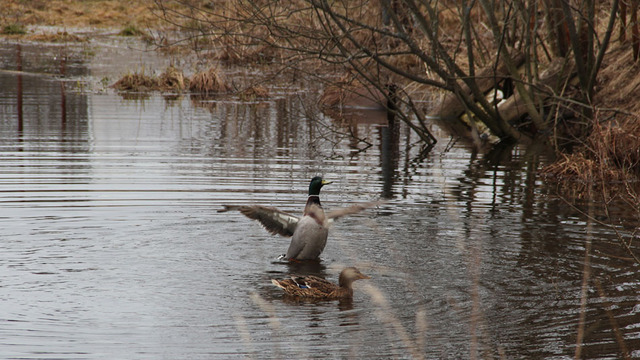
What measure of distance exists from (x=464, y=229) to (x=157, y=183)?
15.8 ft

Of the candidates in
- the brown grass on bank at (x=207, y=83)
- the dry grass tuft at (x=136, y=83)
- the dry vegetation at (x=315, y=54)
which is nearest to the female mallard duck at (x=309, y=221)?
the dry vegetation at (x=315, y=54)

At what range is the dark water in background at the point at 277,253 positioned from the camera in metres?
6.29

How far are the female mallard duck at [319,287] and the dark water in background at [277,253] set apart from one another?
111 mm

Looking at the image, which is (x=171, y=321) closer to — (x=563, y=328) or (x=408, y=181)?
(x=563, y=328)

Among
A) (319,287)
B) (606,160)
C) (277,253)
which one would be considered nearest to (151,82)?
(606,160)

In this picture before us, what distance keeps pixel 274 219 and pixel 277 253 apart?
0.41 meters

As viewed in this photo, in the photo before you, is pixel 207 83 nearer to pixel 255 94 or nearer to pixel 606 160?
pixel 255 94

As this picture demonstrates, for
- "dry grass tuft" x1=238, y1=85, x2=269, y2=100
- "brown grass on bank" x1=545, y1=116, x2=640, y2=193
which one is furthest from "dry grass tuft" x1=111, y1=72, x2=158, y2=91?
"brown grass on bank" x1=545, y1=116, x2=640, y2=193

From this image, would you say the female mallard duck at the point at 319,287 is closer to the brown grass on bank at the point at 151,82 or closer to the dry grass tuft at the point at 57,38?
the brown grass on bank at the point at 151,82

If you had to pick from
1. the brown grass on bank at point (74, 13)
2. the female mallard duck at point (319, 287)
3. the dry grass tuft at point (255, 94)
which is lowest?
the female mallard duck at point (319, 287)

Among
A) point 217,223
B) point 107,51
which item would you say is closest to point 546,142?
point 217,223

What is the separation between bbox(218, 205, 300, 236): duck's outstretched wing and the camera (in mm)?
9188

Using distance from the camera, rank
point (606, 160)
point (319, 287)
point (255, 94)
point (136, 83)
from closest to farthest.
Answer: point (319, 287), point (606, 160), point (255, 94), point (136, 83)

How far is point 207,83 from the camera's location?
88.2 feet
